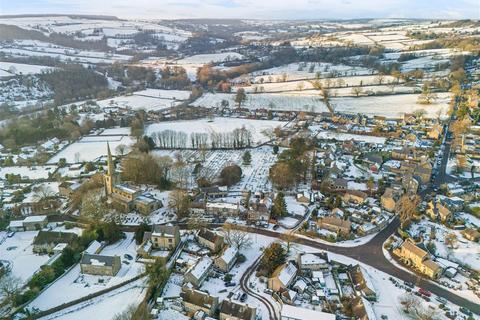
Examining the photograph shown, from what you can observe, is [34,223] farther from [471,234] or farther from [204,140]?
[471,234]

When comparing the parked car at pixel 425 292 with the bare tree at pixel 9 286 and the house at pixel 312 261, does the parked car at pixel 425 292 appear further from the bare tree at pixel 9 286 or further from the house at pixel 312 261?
the bare tree at pixel 9 286

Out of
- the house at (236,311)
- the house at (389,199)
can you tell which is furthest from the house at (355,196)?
the house at (236,311)

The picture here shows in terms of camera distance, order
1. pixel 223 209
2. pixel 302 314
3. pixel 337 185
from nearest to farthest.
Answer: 1. pixel 302 314
2. pixel 223 209
3. pixel 337 185

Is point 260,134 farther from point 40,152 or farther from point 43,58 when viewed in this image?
point 43,58

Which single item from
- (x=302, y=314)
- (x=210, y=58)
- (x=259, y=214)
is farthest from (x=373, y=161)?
(x=210, y=58)

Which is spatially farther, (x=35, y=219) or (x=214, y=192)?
(x=214, y=192)
